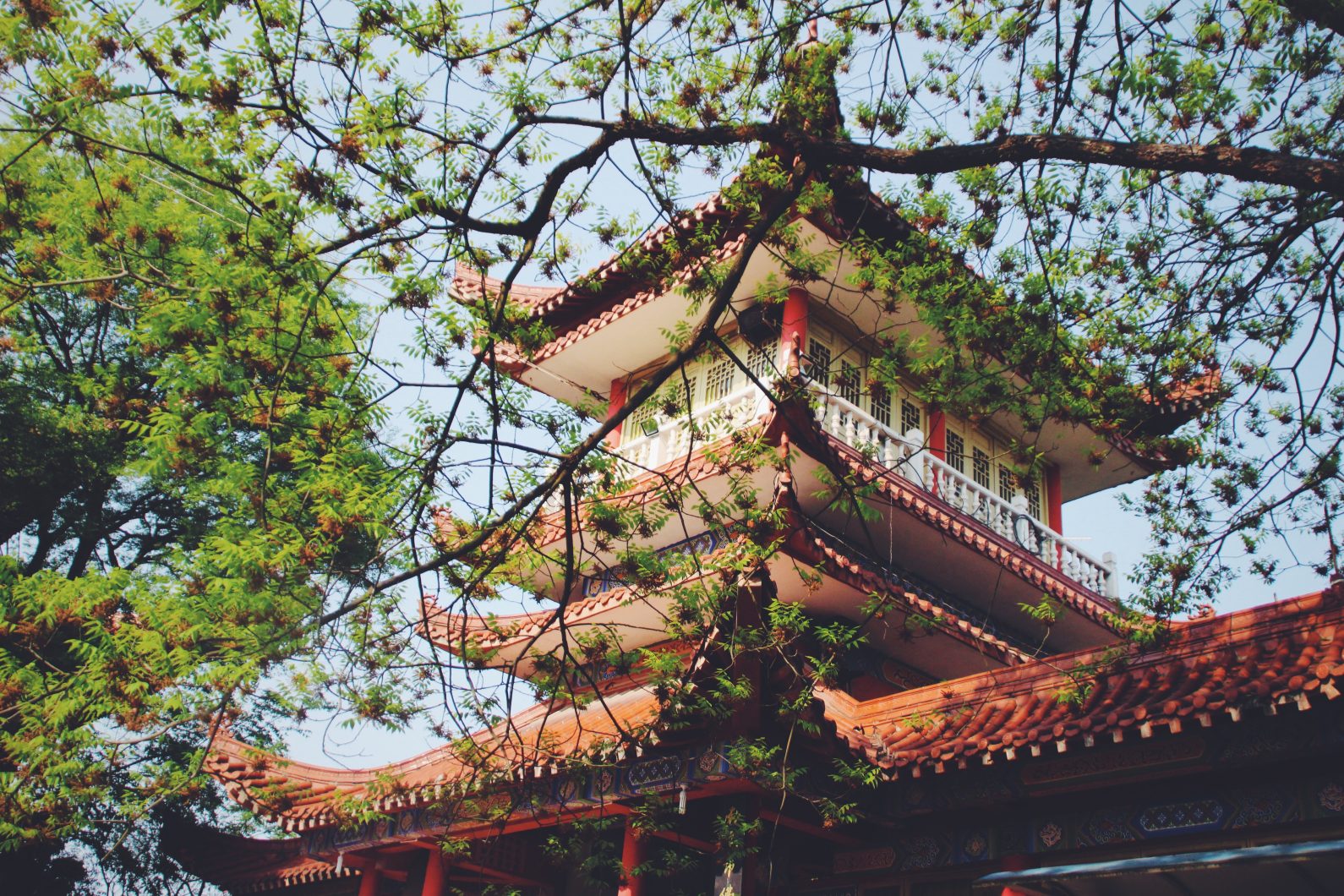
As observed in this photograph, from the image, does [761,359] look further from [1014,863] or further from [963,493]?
[1014,863]

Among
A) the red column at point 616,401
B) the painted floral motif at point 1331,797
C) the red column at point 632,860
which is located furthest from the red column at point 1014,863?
the red column at point 616,401

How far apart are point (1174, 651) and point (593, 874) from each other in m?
5.00

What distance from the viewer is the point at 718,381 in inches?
406

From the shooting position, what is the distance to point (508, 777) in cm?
577

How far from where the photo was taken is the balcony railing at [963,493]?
8719mm

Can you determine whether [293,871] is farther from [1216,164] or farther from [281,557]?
[1216,164]

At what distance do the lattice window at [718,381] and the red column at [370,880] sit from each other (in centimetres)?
544

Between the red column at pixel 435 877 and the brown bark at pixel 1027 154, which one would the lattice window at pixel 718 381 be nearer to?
the red column at pixel 435 877

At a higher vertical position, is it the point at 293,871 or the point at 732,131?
the point at 732,131

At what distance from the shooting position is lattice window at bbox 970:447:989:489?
35.0ft

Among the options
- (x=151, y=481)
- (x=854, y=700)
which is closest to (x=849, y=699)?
(x=854, y=700)

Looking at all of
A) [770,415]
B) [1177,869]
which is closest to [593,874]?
[770,415]

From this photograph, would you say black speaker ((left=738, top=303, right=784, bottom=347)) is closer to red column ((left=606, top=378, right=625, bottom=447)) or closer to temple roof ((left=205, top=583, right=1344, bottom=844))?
red column ((left=606, top=378, right=625, bottom=447))

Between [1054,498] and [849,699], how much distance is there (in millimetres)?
5166
